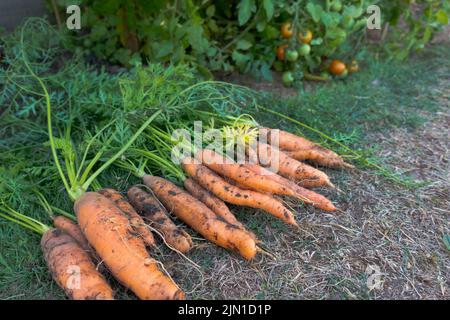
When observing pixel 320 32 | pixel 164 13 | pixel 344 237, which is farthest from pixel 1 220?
pixel 320 32

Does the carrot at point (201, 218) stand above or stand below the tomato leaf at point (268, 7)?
below

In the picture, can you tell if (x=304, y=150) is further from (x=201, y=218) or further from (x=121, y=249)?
(x=121, y=249)

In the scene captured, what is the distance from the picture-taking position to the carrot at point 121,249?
168 cm

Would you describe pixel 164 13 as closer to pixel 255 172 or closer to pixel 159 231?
pixel 255 172

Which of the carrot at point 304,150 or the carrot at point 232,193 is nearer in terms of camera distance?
the carrot at point 232,193

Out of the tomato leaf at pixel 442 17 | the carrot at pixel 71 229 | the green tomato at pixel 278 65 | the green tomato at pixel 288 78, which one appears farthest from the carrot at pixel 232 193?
the tomato leaf at pixel 442 17

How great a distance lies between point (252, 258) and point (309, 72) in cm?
208

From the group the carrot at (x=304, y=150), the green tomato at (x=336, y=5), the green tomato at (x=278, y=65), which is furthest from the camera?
the green tomato at (x=278, y=65)

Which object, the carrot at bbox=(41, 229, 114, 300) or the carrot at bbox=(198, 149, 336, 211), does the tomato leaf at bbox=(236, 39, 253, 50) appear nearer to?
the carrot at bbox=(198, 149, 336, 211)

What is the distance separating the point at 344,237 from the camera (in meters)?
2.00

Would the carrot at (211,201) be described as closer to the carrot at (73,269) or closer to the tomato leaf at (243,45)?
the carrot at (73,269)

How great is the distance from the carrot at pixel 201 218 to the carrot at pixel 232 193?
0.10 meters

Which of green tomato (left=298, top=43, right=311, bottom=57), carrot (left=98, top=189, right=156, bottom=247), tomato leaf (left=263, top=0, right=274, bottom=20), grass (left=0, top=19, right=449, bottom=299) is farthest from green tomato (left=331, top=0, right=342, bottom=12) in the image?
carrot (left=98, top=189, right=156, bottom=247)

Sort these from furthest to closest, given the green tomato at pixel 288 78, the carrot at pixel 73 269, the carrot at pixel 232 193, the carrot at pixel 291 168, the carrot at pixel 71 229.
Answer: the green tomato at pixel 288 78 < the carrot at pixel 291 168 < the carrot at pixel 232 193 < the carrot at pixel 71 229 < the carrot at pixel 73 269
